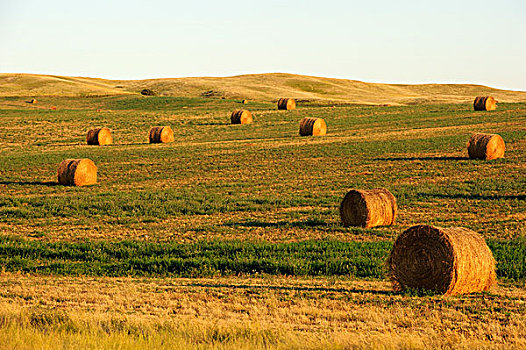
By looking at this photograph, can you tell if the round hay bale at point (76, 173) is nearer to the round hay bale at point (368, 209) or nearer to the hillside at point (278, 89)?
the round hay bale at point (368, 209)

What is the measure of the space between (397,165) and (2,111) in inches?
2110

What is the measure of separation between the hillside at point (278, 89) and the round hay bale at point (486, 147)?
214 feet

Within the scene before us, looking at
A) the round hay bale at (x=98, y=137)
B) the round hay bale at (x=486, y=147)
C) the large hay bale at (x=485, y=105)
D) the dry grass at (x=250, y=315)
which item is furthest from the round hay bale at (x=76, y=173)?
the large hay bale at (x=485, y=105)

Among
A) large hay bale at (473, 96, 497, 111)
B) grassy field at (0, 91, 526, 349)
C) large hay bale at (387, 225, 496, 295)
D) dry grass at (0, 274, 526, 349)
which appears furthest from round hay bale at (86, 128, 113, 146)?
large hay bale at (387, 225, 496, 295)

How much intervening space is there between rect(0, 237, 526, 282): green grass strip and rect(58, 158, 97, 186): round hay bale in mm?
Result: 11570

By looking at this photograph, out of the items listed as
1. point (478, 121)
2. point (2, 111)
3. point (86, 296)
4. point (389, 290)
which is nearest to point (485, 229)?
point (389, 290)

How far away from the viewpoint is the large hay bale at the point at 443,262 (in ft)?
38.4

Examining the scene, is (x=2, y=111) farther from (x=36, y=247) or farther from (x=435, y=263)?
(x=435, y=263)

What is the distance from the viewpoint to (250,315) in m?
10.5

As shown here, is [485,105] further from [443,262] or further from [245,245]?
[443,262]

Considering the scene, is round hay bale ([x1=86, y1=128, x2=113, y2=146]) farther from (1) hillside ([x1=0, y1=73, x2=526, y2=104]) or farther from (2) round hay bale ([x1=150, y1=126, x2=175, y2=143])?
(1) hillside ([x1=0, y1=73, x2=526, y2=104])

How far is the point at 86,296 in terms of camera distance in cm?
1198

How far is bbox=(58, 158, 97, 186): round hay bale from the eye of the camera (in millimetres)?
28781

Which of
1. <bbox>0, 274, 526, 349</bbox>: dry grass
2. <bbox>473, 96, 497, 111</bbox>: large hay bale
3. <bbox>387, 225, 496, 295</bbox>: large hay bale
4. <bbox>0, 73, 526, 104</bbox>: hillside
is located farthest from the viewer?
<bbox>0, 73, 526, 104</bbox>: hillside
